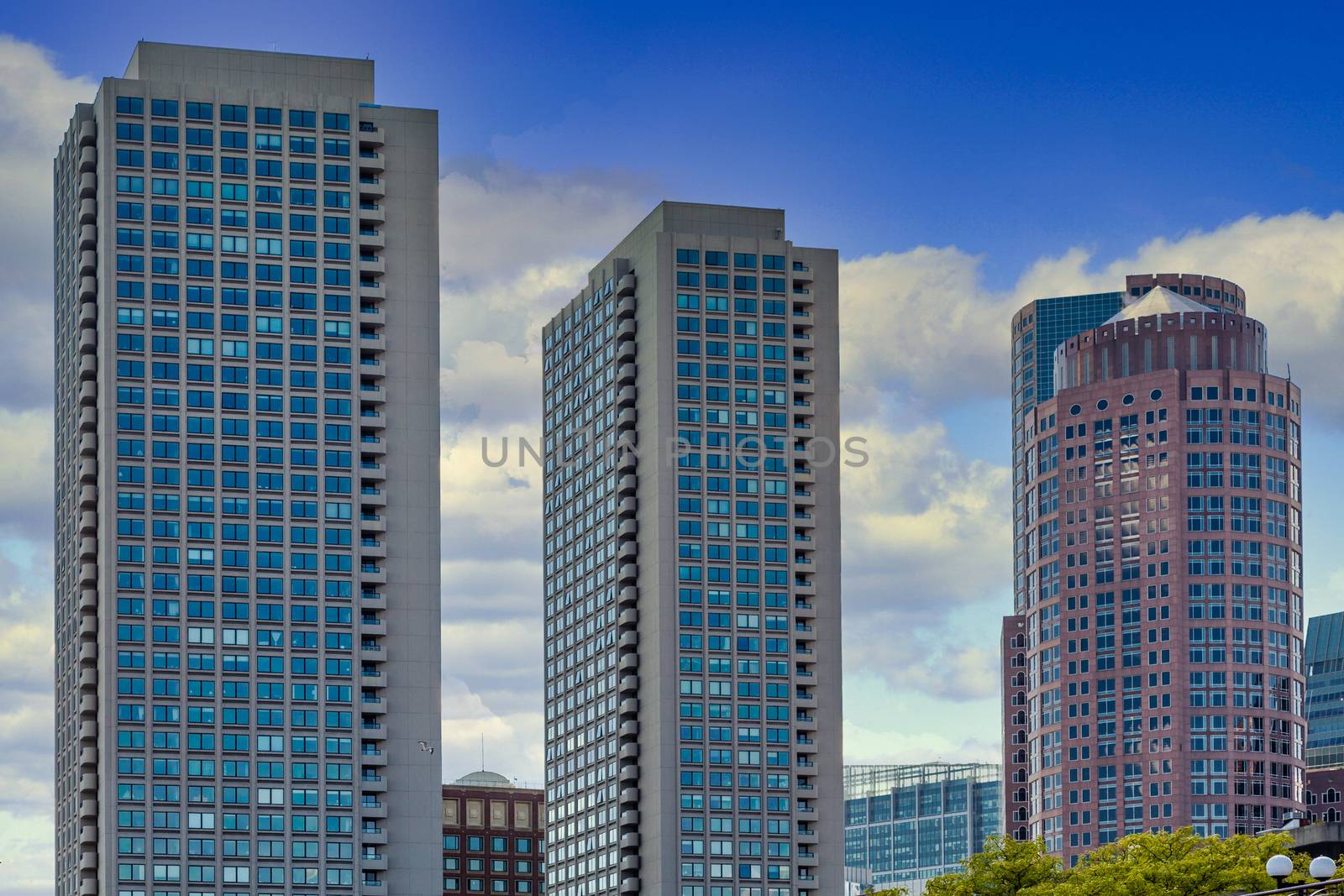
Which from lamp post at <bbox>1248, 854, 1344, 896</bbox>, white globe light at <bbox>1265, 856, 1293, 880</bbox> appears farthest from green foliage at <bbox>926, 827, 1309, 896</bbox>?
white globe light at <bbox>1265, 856, 1293, 880</bbox>

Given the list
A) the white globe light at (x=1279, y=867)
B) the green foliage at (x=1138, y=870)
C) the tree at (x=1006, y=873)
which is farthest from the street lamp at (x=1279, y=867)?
the tree at (x=1006, y=873)

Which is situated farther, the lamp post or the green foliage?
the green foliage

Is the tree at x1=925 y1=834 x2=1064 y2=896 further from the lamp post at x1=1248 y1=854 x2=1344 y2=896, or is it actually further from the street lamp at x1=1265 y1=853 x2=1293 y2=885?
the street lamp at x1=1265 y1=853 x2=1293 y2=885

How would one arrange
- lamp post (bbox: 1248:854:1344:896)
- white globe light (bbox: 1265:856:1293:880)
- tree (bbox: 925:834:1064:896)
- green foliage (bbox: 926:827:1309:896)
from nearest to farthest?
lamp post (bbox: 1248:854:1344:896) < white globe light (bbox: 1265:856:1293:880) < green foliage (bbox: 926:827:1309:896) < tree (bbox: 925:834:1064:896)

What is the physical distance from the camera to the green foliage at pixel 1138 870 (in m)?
138

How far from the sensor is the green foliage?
454ft

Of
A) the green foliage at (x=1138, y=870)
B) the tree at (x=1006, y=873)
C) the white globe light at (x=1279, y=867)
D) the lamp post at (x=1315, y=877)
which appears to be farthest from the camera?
the tree at (x=1006, y=873)

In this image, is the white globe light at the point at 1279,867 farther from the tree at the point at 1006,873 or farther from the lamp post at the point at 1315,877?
the tree at the point at 1006,873

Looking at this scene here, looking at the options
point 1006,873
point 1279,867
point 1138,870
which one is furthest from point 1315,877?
point 1006,873

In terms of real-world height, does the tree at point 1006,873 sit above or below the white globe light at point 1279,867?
below

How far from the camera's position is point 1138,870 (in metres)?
142

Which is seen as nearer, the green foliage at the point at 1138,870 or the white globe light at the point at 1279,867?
the white globe light at the point at 1279,867

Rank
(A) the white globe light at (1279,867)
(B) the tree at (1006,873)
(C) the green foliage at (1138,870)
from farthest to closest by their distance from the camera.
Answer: (B) the tree at (1006,873) < (C) the green foliage at (1138,870) < (A) the white globe light at (1279,867)

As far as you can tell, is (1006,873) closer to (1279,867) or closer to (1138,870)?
(1138,870)
